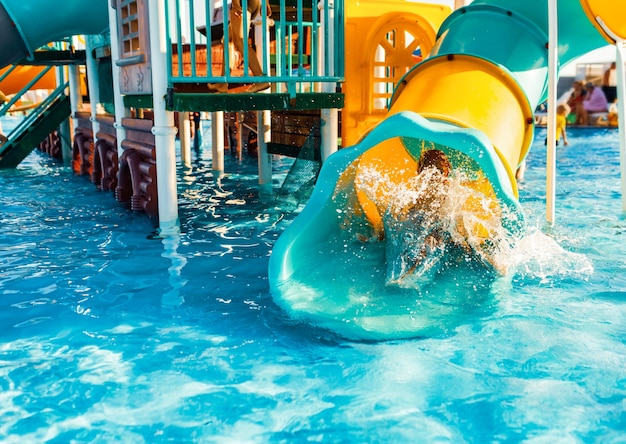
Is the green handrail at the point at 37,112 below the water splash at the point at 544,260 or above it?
above

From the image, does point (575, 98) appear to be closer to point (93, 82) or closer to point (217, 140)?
point (217, 140)

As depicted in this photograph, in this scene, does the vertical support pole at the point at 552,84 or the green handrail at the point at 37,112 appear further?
the green handrail at the point at 37,112

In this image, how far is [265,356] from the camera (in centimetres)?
298

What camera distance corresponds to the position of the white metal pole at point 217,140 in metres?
9.33

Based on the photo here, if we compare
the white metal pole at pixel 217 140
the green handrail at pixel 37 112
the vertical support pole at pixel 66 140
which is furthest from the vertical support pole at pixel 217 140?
the vertical support pole at pixel 66 140

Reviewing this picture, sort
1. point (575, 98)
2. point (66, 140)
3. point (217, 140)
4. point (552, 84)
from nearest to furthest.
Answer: point (552, 84), point (217, 140), point (66, 140), point (575, 98)

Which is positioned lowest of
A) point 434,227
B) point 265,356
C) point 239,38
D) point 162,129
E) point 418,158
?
point 265,356

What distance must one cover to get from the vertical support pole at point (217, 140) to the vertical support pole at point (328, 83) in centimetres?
340

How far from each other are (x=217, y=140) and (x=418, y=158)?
5.15m

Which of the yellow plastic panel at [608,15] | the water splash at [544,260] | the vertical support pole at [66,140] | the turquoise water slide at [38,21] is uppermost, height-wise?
the turquoise water slide at [38,21]

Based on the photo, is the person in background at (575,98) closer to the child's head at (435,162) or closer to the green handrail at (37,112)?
the green handrail at (37,112)

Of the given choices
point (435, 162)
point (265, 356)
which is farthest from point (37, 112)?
point (265, 356)

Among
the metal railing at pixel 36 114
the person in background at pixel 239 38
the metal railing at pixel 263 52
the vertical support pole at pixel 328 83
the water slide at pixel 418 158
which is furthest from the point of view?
the metal railing at pixel 36 114

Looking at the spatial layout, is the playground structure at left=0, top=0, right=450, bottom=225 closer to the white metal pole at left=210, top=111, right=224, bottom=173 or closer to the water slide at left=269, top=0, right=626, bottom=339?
the water slide at left=269, top=0, right=626, bottom=339
